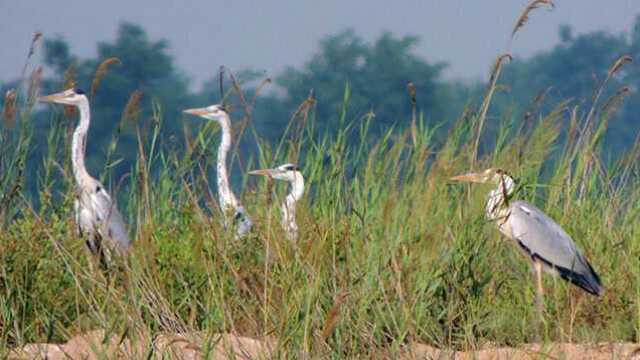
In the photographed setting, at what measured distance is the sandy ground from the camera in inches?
165

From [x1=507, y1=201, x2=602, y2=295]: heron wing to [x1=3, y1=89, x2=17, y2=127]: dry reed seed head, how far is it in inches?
89.3

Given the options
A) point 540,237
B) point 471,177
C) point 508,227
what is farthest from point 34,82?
point 540,237

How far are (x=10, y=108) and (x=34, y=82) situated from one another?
0.32m

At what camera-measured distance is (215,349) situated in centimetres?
468

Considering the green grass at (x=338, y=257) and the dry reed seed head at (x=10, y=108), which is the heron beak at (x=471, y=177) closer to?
the green grass at (x=338, y=257)

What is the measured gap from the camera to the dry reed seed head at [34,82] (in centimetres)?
514

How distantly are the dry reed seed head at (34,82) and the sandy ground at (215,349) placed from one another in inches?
35.4

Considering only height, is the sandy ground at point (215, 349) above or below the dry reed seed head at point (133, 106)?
below

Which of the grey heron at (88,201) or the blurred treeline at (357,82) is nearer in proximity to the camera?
the grey heron at (88,201)

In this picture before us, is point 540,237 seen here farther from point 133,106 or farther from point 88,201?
point 133,106

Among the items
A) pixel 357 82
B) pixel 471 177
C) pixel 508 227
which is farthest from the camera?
pixel 357 82

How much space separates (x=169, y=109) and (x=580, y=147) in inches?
1297

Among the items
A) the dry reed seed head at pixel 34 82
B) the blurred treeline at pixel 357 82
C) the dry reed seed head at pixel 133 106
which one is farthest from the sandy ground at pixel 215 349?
the blurred treeline at pixel 357 82

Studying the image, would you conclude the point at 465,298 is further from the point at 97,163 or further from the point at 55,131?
the point at 97,163
